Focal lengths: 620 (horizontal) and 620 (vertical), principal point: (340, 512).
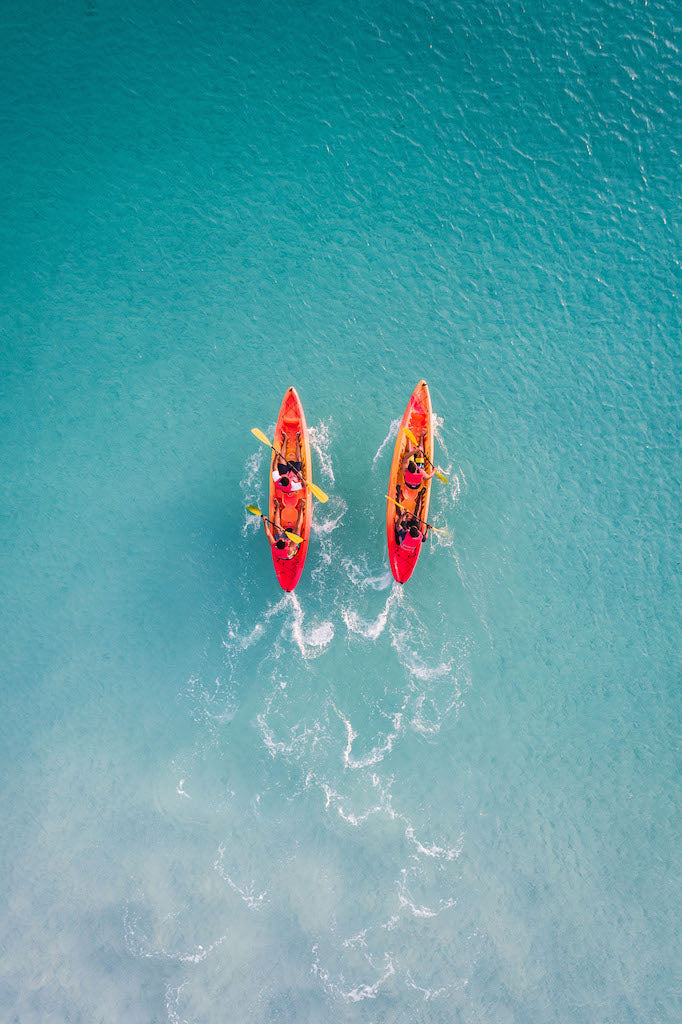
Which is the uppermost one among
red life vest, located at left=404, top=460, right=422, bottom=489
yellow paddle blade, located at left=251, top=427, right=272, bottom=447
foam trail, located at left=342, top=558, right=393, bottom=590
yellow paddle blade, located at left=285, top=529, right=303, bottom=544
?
yellow paddle blade, located at left=251, top=427, right=272, bottom=447

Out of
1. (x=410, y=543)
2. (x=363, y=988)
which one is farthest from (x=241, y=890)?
(x=410, y=543)

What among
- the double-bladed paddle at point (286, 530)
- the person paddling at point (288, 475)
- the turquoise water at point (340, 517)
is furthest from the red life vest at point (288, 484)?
the turquoise water at point (340, 517)

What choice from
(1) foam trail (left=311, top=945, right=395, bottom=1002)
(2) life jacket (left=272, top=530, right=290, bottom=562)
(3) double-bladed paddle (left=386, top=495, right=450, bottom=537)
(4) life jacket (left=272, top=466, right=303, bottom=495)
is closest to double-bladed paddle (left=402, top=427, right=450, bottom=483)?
(3) double-bladed paddle (left=386, top=495, right=450, bottom=537)

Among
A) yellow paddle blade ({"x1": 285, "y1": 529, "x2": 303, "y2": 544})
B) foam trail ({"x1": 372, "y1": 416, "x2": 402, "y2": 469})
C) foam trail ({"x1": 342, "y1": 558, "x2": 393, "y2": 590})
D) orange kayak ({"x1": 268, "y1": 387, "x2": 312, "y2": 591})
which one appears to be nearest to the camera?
yellow paddle blade ({"x1": 285, "y1": 529, "x2": 303, "y2": 544})

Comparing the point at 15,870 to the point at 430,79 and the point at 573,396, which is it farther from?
the point at 430,79

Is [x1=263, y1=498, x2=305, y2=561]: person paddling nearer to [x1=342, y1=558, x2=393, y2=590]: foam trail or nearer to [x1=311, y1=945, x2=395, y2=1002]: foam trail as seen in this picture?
[x1=342, y1=558, x2=393, y2=590]: foam trail

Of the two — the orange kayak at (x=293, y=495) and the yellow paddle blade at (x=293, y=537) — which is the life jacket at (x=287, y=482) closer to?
the orange kayak at (x=293, y=495)

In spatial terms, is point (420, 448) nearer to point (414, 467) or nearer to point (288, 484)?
point (414, 467)
